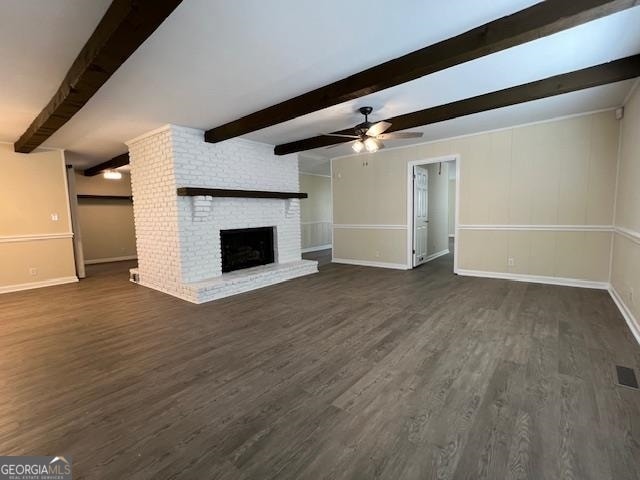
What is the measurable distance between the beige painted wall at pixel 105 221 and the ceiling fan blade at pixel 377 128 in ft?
24.6

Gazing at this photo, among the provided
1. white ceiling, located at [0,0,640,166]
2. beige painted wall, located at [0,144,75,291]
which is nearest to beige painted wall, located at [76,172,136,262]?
beige painted wall, located at [0,144,75,291]

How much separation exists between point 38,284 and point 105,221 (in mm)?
3094

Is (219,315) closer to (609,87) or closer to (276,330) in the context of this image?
(276,330)

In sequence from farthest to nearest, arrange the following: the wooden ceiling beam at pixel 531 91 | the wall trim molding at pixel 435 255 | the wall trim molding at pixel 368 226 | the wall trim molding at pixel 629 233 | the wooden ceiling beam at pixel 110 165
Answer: the wall trim molding at pixel 435 255 → the wall trim molding at pixel 368 226 → the wooden ceiling beam at pixel 110 165 → the wall trim molding at pixel 629 233 → the wooden ceiling beam at pixel 531 91

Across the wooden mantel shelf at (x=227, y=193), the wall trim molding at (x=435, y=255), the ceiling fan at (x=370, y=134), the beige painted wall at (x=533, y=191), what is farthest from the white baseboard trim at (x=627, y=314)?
the wooden mantel shelf at (x=227, y=193)

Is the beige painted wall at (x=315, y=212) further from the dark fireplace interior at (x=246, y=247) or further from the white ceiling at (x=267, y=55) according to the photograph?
the white ceiling at (x=267, y=55)

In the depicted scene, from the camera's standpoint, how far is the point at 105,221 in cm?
790

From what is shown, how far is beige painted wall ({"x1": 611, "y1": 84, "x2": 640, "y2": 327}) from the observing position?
2.94 m

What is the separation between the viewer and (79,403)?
76.7 inches

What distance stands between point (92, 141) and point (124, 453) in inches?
204

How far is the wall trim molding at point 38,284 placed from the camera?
491 centimetres

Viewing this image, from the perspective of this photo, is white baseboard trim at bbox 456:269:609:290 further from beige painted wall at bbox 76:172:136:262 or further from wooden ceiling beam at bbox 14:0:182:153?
beige painted wall at bbox 76:172:136:262

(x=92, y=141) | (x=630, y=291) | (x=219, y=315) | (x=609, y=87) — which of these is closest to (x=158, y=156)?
(x=92, y=141)

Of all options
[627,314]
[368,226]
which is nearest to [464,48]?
[627,314]
